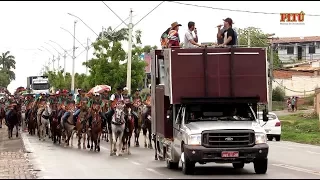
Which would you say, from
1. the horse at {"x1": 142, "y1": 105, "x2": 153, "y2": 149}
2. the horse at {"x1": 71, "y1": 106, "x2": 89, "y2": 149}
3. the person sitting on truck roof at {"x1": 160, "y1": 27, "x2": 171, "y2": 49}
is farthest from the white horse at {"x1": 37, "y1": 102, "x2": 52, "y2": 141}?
the person sitting on truck roof at {"x1": 160, "y1": 27, "x2": 171, "y2": 49}

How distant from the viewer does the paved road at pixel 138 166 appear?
1773 centimetres

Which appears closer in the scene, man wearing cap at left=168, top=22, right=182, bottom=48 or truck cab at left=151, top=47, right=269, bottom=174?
truck cab at left=151, top=47, right=269, bottom=174

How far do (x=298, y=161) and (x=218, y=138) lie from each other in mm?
7289

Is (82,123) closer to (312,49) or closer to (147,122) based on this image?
(147,122)

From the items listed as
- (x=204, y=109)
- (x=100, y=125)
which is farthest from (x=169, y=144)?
(x=100, y=125)

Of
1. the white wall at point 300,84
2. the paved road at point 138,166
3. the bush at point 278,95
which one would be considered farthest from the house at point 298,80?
the paved road at point 138,166

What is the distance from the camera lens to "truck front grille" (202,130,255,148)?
55.8 ft

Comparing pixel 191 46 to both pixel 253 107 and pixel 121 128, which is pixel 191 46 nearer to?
pixel 253 107

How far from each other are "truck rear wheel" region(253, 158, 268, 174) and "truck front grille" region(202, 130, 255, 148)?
715mm

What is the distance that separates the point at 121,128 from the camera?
2570cm

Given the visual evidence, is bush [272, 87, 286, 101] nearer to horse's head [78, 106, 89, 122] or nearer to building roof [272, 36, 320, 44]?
building roof [272, 36, 320, 44]

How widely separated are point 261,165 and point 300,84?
65027mm

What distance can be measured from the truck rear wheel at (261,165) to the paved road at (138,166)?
0.62 feet

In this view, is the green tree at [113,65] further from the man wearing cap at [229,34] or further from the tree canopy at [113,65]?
the man wearing cap at [229,34]
